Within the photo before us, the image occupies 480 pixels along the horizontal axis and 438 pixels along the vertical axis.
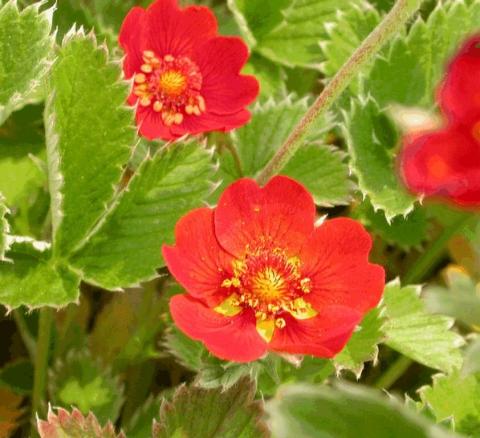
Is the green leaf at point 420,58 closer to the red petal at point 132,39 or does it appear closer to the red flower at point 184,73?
the red flower at point 184,73

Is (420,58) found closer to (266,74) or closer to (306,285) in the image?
(266,74)

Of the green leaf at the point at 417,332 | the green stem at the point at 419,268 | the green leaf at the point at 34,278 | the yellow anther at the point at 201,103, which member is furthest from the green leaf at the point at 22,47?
the green stem at the point at 419,268

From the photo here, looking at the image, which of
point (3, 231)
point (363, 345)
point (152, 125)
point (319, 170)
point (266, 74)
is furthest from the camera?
point (266, 74)

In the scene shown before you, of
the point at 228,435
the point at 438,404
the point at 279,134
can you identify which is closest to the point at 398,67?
the point at 279,134

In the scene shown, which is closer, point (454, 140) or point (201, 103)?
point (454, 140)

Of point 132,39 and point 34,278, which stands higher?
point 132,39

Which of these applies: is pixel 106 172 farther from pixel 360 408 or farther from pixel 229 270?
pixel 360 408

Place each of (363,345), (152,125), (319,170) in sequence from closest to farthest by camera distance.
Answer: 1. (363,345)
2. (152,125)
3. (319,170)

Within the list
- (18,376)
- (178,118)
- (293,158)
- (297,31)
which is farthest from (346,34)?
(18,376)
